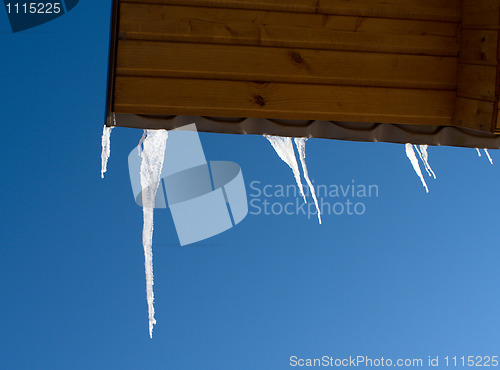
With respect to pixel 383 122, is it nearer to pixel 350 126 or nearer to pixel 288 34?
pixel 350 126

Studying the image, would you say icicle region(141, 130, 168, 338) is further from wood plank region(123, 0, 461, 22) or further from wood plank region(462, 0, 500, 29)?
wood plank region(462, 0, 500, 29)

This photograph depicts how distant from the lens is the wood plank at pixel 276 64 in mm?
1776

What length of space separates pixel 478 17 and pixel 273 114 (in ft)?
2.38

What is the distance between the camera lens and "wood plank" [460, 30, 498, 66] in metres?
1.72

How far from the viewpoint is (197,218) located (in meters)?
3.51

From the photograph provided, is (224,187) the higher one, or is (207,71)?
(224,187)

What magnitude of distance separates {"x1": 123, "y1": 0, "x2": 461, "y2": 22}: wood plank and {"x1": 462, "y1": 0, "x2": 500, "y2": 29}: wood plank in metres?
0.03

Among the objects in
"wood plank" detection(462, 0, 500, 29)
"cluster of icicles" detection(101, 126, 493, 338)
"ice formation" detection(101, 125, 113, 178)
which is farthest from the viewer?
"cluster of icicles" detection(101, 126, 493, 338)

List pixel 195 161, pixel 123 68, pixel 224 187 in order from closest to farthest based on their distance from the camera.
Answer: pixel 123 68 → pixel 195 161 → pixel 224 187

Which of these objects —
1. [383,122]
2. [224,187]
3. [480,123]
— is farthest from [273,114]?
[224,187]

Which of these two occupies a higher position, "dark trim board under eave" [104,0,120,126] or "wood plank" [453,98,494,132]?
"dark trim board under eave" [104,0,120,126]

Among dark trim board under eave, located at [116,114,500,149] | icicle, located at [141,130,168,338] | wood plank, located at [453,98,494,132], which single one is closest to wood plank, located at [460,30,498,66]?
wood plank, located at [453,98,494,132]

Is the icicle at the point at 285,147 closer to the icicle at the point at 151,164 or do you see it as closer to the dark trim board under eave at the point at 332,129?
the dark trim board under eave at the point at 332,129

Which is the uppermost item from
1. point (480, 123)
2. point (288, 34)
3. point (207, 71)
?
point (288, 34)
